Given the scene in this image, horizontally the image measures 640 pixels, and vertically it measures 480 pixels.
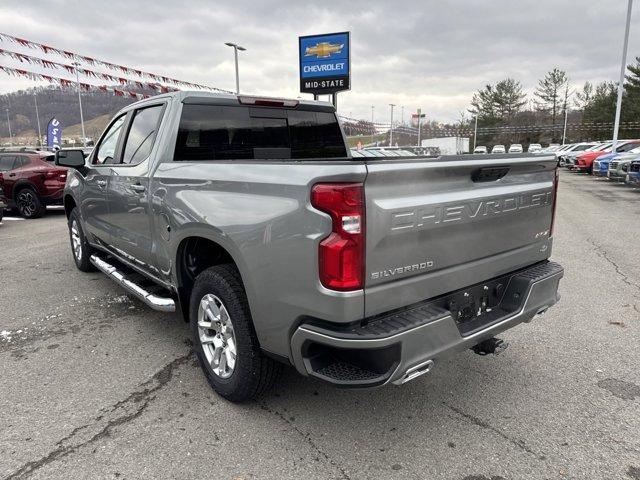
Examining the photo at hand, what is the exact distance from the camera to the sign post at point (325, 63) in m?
19.7

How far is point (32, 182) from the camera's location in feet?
38.2

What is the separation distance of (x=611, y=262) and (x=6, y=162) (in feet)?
43.4

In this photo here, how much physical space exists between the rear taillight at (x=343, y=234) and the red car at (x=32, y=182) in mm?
11405

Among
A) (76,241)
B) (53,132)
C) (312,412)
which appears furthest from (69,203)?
(53,132)

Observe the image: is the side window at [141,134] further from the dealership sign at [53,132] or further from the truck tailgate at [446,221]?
the dealership sign at [53,132]

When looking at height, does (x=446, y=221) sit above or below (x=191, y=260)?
above

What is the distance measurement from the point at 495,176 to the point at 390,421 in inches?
62.1

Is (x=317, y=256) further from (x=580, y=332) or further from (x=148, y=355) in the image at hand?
(x=580, y=332)

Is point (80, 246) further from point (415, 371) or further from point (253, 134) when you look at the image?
point (415, 371)

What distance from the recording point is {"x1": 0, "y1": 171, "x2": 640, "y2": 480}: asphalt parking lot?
2506 mm

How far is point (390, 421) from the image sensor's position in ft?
9.50

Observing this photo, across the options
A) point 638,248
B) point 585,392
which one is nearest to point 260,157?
point 585,392

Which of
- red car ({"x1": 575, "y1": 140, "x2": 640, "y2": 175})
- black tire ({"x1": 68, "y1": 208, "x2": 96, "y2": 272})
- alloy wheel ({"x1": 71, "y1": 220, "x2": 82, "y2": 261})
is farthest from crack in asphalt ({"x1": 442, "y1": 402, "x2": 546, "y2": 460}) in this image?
red car ({"x1": 575, "y1": 140, "x2": 640, "y2": 175})

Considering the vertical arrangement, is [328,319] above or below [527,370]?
above
